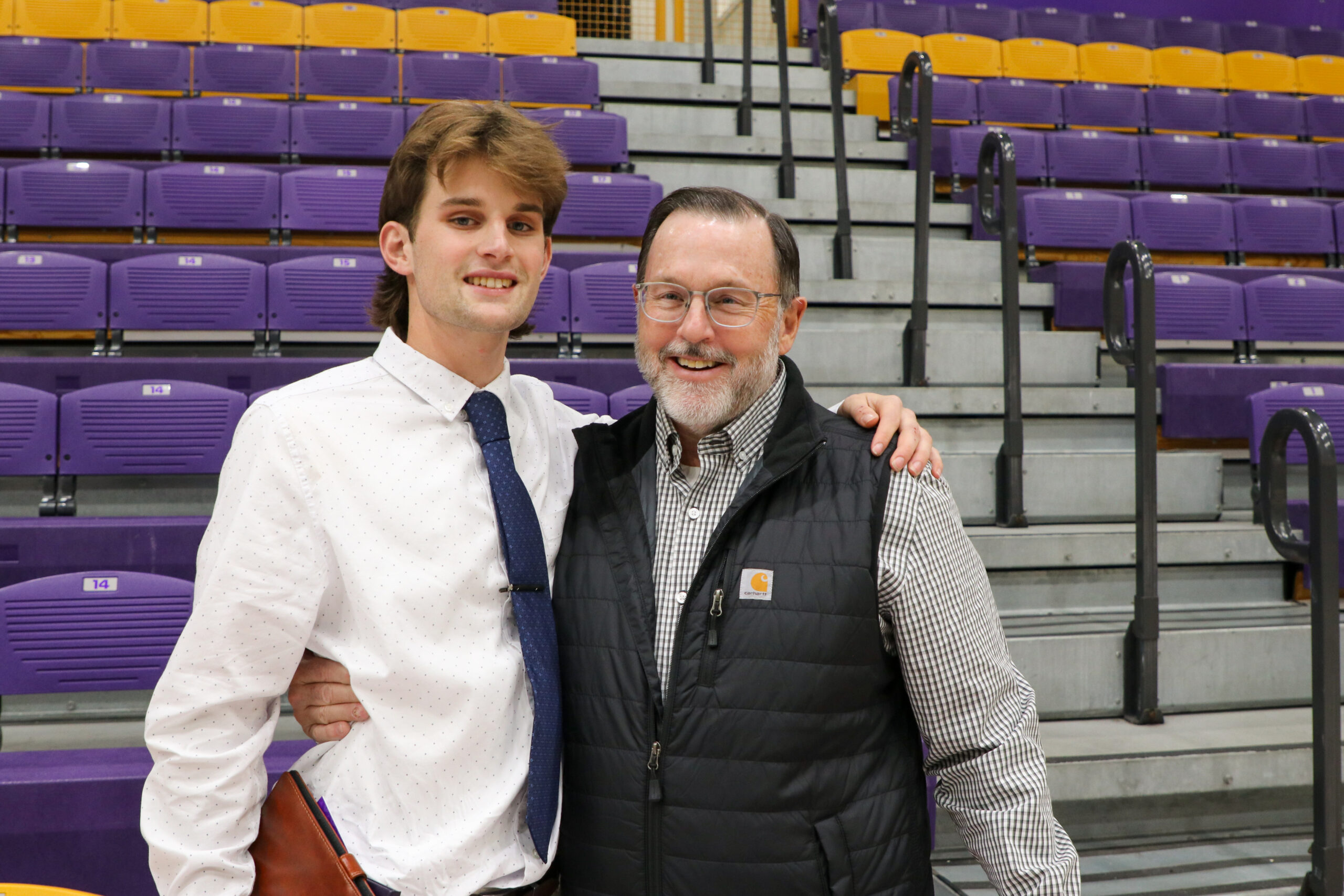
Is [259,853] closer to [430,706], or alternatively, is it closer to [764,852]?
[430,706]

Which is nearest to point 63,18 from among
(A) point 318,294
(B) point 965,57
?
(A) point 318,294

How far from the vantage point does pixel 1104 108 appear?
6594 mm

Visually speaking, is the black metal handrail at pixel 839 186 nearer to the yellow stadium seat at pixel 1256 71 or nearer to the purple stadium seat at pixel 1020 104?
the purple stadium seat at pixel 1020 104

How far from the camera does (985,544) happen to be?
291 centimetres

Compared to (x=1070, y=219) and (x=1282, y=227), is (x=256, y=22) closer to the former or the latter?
(x=1070, y=219)

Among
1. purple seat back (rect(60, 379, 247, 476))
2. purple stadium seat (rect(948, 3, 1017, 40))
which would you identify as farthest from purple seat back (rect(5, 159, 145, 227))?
purple stadium seat (rect(948, 3, 1017, 40))

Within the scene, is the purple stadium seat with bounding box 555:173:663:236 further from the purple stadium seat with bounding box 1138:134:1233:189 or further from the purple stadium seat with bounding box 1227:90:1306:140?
the purple stadium seat with bounding box 1227:90:1306:140

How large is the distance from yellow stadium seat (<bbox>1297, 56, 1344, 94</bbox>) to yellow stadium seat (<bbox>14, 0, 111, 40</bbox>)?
846cm

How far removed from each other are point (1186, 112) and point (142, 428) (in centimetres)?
638

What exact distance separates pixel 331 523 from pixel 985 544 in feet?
7.21

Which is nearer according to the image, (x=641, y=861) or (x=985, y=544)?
(x=641, y=861)

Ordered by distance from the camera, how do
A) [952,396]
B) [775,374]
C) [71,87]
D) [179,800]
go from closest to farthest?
[179,800] < [775,374] < [952,396] < [71,87]

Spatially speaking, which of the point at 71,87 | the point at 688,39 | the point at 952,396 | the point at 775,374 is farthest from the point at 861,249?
the point at 688,39

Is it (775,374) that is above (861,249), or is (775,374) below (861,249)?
below
